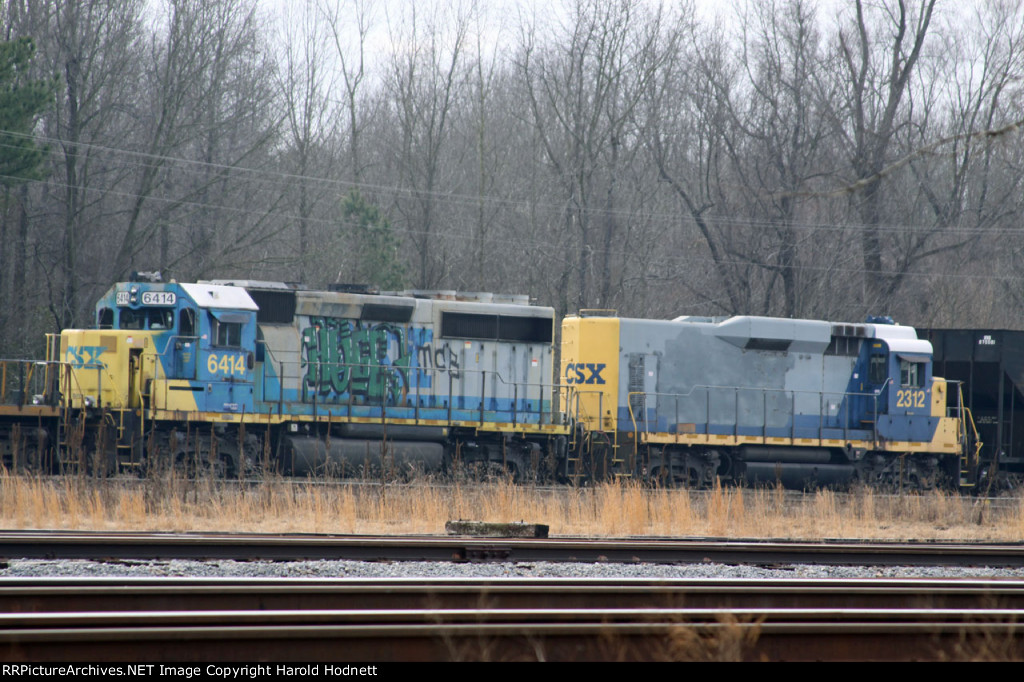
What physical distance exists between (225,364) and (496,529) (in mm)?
7952

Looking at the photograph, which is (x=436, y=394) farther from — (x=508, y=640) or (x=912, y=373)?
(x=508, y=640)

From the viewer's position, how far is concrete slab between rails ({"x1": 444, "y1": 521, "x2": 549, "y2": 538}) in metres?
9.91

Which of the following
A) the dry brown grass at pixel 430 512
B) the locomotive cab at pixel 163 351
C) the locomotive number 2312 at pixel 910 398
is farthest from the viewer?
the locomotive number 2312 at pixel 910 398

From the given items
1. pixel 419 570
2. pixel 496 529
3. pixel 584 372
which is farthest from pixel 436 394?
pixel 419 570

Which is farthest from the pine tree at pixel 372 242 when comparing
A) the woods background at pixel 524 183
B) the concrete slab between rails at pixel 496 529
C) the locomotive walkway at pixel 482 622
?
the locomotive walkway at pixel 482 622

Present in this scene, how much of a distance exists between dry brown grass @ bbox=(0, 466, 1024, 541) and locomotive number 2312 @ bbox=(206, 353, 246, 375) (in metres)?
2.40

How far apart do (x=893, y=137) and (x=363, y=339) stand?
18.3 meters

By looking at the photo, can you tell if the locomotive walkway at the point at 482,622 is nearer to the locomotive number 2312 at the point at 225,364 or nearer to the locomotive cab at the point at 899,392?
the locomotive number 2312 at the point at 225,364

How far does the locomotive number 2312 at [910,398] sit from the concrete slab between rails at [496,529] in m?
11.3

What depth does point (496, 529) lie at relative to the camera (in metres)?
9.92

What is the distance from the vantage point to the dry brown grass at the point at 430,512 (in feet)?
37.9

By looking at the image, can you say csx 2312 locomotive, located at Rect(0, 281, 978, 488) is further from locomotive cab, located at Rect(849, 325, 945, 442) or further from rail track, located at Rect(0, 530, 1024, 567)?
rail track, located at Rect(0, 530, 1024, 567)
